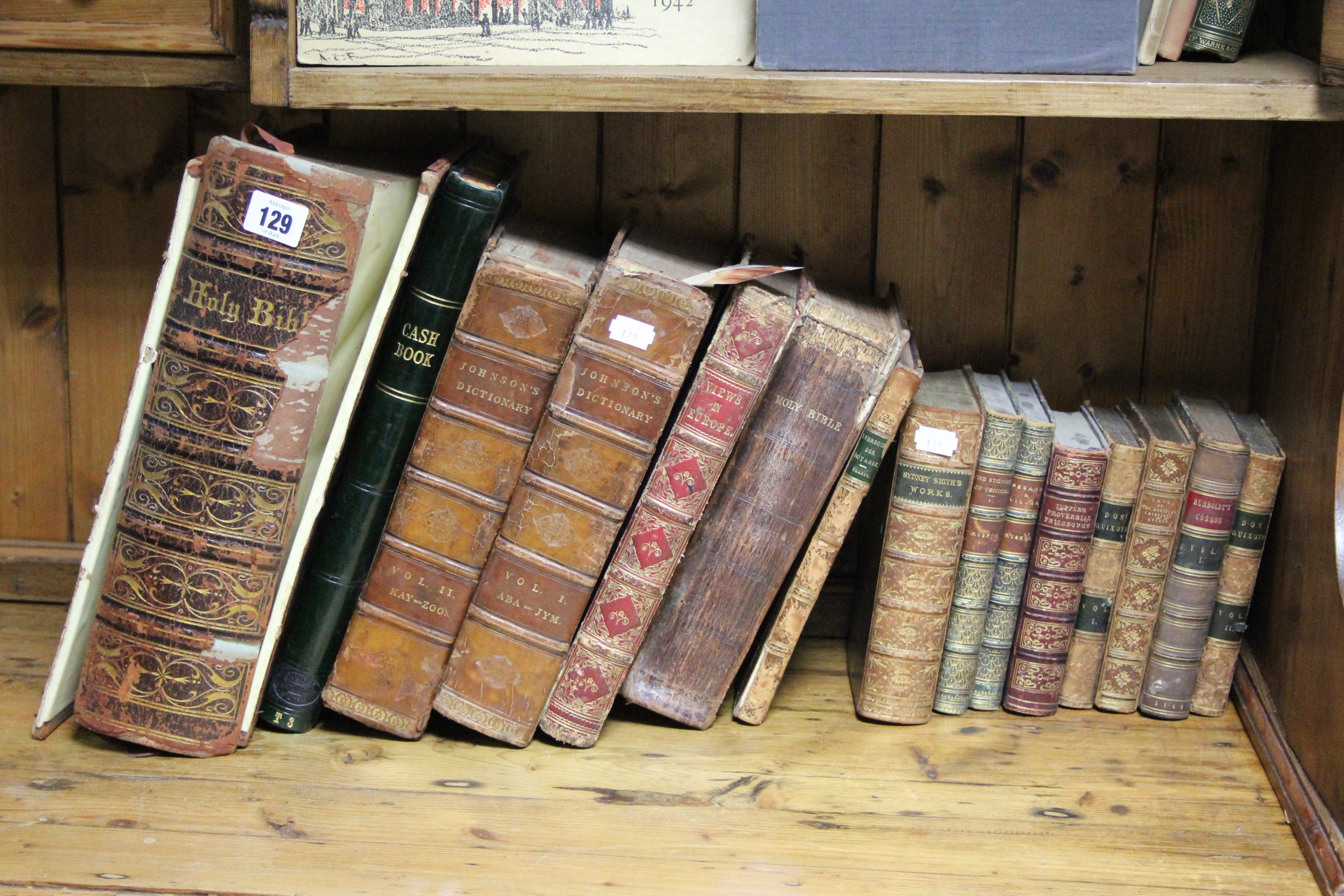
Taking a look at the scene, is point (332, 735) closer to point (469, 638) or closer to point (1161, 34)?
point (469, 638)

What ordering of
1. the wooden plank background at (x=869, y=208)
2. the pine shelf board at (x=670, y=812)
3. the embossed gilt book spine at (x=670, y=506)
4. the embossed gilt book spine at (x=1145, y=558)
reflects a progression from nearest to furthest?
the pine shelf board at (x=670, y=812) < the embossed gilt book spine at (x=670, y=506) < the embossed gilt book spine at (x=1145, y=558) < the wooden plank background at (x=869, y=208)

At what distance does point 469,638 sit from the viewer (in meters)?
1.05

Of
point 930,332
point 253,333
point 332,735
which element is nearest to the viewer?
point 253,333

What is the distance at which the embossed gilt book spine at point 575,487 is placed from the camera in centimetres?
99

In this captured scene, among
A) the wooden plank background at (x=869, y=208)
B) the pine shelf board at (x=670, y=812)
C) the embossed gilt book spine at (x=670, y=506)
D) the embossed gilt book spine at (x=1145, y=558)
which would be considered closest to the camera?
the pine shelf board at (x=670, y=812)

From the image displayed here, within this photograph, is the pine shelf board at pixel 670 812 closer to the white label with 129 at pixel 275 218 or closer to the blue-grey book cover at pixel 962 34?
the white label with 129 at pixel 275 218

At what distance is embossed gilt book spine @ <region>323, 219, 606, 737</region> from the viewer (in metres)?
1.01

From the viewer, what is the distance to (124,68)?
1.00 m

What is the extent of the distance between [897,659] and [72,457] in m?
0.89

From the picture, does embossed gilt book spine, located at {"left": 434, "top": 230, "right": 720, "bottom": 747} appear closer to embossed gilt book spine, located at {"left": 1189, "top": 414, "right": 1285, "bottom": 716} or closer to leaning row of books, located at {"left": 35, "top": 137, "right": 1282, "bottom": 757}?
leaning row of books, located at {"left": 35, "top": 137, "right": 1282, "bottom": 757}

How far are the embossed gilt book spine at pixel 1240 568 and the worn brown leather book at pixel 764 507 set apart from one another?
0.36 meters

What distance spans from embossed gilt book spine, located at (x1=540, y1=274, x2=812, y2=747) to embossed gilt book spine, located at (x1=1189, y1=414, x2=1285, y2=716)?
0.45 metres

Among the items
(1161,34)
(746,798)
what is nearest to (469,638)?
(746,798)

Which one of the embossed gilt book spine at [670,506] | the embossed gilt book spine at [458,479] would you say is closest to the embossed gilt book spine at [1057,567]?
the embossed gilt book spine at [670,506]
